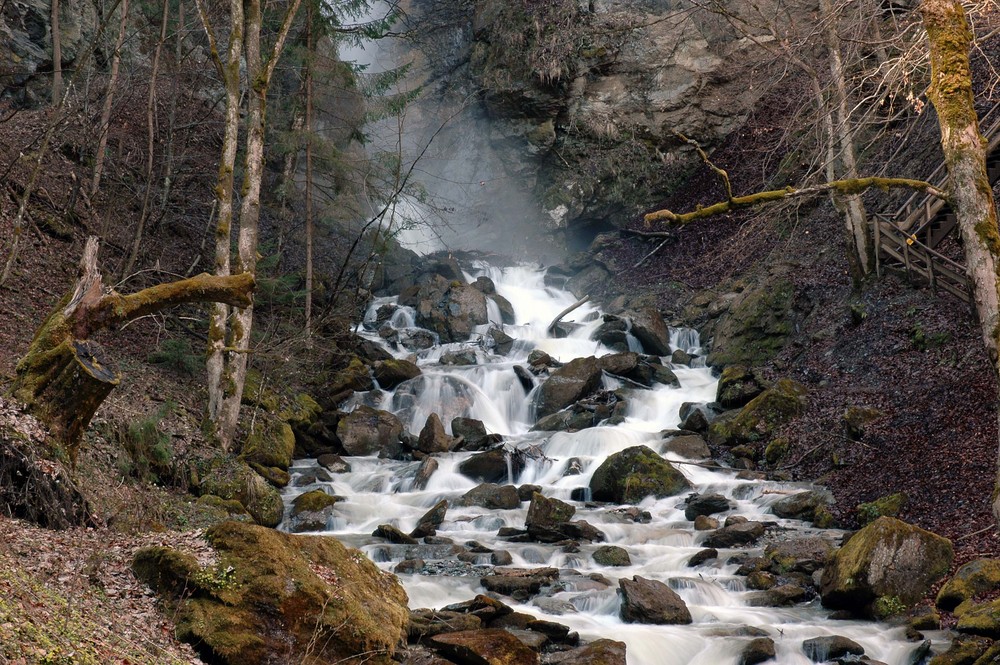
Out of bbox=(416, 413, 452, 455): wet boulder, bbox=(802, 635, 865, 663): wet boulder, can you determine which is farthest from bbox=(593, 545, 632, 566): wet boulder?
bbox=(416, 413, 452, 455): wet boulder

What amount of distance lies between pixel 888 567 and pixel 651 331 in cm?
1173

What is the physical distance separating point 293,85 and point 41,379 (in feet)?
66.9

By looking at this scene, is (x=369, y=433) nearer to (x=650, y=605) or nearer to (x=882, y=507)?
(x=650, y=605)

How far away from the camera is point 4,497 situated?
5.84 m

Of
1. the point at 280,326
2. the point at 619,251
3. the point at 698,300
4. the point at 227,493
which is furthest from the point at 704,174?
the point at 227,493

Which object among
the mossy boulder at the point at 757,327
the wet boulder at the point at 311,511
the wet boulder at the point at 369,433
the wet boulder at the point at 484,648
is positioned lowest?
the wet boulder at the point at 484,648

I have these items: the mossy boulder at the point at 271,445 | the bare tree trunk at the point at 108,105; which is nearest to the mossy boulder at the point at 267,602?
the mossy boulder at the point at 271,445

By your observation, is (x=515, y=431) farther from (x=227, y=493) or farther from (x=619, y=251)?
(x=619, y=251)

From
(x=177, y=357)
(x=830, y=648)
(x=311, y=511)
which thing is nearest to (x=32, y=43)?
(x=177, y=357)

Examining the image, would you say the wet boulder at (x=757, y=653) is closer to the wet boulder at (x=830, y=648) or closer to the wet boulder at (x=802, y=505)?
the wet boulder at (x=830, y=648)

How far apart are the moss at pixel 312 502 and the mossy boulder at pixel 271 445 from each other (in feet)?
3.90

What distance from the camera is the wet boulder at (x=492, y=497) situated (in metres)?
12.4

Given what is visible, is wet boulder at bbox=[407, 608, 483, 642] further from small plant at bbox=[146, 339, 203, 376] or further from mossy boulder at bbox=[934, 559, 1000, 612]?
small plant at bbox=[146, 339, 203, 376]

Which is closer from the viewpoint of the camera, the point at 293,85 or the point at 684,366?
the point at 684,366
